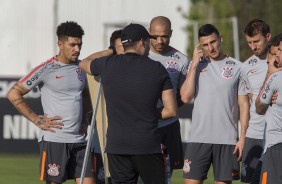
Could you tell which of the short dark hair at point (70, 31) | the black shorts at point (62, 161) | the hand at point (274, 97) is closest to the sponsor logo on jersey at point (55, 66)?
the short dark hair at point (70, 31)

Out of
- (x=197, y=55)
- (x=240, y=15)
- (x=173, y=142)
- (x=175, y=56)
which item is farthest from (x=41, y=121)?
(x=240, y=15)

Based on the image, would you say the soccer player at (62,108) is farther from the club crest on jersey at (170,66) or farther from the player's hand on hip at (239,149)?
the player's hand on hip at (239,149)

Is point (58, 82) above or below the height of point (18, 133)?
above

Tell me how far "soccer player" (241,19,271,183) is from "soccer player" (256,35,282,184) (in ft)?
4.06

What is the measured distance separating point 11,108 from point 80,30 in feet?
30.5

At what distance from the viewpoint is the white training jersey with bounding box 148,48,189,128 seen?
37.2 ft

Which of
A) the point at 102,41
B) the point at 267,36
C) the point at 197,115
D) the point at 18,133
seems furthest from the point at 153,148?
the point at 102,41

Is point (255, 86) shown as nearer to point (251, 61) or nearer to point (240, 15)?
point (251, 61)

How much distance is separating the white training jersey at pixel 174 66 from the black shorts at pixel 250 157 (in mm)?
936

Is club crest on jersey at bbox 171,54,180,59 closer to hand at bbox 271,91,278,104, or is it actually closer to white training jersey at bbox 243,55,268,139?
white training jersey at bbox 243,55,268,139

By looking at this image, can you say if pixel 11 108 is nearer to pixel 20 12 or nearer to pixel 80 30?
pixel 80 30

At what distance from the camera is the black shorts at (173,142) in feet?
37.5

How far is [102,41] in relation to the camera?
3938 cm

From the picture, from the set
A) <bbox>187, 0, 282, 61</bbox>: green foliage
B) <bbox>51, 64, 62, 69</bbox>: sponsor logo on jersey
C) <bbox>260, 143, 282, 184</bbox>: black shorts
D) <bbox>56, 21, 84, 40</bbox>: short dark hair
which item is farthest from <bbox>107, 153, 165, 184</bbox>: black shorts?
<bbox>187, 0, 282, 61</bbox>: green foliage
